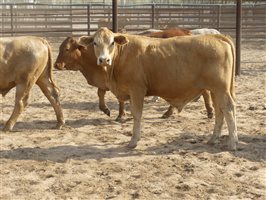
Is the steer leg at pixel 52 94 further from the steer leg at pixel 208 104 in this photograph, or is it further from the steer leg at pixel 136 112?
the steer leg at pixel 208 104

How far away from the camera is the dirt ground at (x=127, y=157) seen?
15.3 ft

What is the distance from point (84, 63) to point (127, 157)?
7.48 feet

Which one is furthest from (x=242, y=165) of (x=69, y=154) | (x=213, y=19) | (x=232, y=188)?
(x=213, y=19)

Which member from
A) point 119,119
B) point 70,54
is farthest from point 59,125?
point 70,54

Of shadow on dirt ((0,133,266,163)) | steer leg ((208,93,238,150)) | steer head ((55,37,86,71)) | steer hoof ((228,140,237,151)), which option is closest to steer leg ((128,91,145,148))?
shadow on dirt ((0,133,266,163))

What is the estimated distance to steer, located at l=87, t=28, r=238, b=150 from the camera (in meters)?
5.87

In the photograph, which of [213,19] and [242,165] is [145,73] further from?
[213,19]

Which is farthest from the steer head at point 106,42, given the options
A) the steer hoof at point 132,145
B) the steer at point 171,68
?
the steer hoof at point 132,145

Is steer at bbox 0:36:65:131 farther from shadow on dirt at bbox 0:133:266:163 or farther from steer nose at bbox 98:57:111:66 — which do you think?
steer nose at bbox 98:57:111:66

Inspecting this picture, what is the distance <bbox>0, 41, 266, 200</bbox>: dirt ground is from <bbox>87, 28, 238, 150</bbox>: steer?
46cm

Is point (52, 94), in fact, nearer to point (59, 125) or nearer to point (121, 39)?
point (59, 125)

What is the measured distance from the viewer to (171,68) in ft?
19.6

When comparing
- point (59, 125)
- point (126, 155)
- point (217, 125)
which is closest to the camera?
point (126, 155)

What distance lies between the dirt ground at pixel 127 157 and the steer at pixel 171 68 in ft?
1.52
